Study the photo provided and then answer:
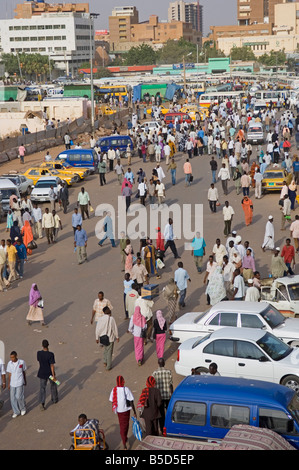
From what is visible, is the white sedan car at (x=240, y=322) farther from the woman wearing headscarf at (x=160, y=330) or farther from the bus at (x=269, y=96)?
the bus at (x=269, y=96)

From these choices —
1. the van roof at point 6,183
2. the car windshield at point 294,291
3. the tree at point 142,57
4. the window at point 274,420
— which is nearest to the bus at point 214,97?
the van roof at point 6,183

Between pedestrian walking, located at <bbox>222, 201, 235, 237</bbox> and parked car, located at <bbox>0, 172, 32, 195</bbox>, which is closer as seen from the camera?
pedestrian walking, located at <bbox>222, 201, 235, 237</bbox>

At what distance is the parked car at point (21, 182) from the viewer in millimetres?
28328

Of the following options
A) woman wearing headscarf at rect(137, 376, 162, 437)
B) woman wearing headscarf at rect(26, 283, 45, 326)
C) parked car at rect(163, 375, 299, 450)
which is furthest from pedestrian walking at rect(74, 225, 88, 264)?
parked car at rect(163, 375, 299, 450)

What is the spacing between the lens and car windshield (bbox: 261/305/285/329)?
1217 centimetres

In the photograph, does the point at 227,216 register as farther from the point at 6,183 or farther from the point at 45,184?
the point at 6,183

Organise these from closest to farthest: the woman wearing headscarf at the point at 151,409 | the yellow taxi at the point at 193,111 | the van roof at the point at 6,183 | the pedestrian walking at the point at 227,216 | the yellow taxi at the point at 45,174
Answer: the woman wearing headscarf at the point at 151,409 → the pedestrian walking at the point at 227,216 → the van roof at the point at 6,183 → the yellow taxi at the point at 45,174 → the yellow taxi at the point at 193,111

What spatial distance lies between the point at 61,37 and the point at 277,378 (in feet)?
522

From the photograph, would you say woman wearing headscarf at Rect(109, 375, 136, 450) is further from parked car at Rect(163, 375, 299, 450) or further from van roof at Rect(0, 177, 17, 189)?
van roof at Rect(0, 177, 17, 189)

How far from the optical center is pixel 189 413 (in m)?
9.10

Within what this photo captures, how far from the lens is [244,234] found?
21.1 m

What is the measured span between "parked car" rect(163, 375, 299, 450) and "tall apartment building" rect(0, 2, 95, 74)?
504 feet

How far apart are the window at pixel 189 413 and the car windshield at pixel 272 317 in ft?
11.4

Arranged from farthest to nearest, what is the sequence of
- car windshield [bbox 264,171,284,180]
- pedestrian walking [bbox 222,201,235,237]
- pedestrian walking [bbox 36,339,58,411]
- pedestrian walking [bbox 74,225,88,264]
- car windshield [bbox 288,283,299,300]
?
car windshield [bbox 264,171,284,180] → pedestrian walking [bbox 222,201,235,237] → pedestrian walking [bbox 74,225,88,264] → car windshield [bbox 288,283,299,300] → pedestrian walking [bbox 36,339,58,411]
